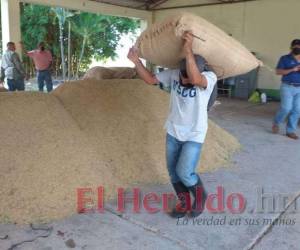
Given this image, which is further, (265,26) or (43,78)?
(265,26)

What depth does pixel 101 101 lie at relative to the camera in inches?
140

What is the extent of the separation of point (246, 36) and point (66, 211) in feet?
30.4

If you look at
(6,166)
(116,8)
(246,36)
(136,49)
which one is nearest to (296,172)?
(136,49)

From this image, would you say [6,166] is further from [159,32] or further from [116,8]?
[116,8]

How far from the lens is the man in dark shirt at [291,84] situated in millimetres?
4527

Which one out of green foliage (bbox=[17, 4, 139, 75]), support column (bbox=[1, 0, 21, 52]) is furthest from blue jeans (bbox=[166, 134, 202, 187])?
green foliage (bbox=[17, 4, 139, 75])

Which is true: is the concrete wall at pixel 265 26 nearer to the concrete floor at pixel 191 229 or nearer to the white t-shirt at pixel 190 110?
the concrete floor at pixel 191 229

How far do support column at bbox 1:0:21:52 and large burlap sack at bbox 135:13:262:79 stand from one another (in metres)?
6.89

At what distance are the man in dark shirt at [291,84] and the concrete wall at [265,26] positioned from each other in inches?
187

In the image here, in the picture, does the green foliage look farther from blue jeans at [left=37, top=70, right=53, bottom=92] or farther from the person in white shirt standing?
the person in white shirt standing

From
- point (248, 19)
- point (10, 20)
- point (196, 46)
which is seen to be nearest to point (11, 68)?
point (10, 20)

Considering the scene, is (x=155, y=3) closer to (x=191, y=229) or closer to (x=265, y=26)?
(x=265, y=26)

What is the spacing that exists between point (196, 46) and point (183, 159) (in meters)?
0.74

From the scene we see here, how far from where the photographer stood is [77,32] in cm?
1409
